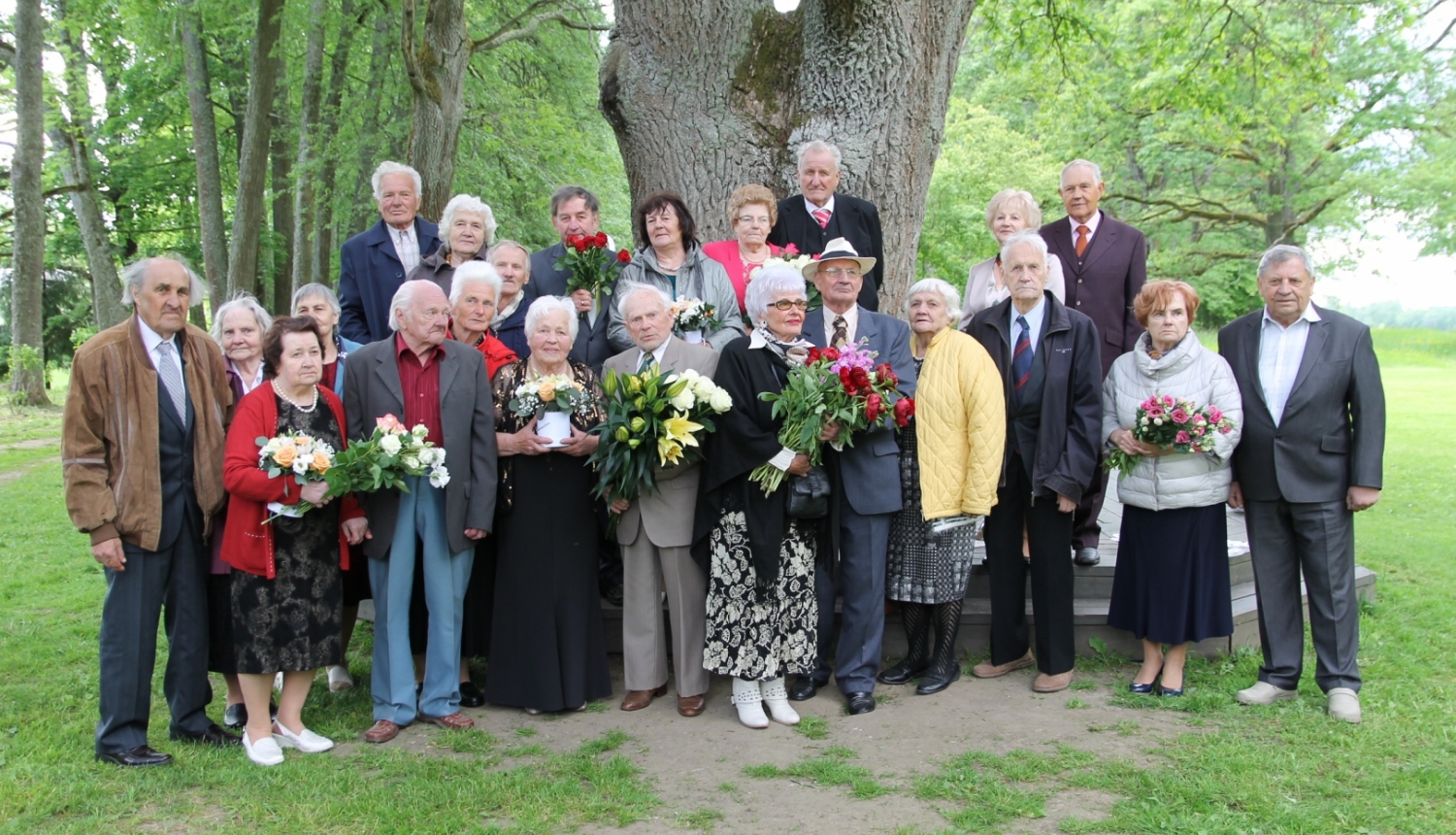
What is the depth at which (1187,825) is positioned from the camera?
371cm

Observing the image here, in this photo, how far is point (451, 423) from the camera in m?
4.77

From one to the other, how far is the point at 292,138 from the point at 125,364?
660 inches

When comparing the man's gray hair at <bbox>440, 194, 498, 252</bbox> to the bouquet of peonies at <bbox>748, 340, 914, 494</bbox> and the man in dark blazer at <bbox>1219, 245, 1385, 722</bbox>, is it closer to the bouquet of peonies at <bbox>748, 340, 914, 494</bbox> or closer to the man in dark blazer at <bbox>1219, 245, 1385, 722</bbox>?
the bouquet of peonies at <bbox>748, 340, 914, 494</bbox>

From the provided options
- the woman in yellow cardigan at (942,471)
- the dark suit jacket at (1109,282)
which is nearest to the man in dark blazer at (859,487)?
the woman in yellow cardigan at (942,471)

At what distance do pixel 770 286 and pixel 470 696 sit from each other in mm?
2604

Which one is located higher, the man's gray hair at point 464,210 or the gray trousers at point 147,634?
the man's gray hair at point 464,210

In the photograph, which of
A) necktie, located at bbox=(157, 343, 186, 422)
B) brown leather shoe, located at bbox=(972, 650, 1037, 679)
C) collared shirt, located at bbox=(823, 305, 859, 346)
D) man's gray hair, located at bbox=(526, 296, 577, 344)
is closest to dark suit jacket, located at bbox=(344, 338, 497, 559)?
man's gray hair, located at bbox=(526, 296, 577, 344)

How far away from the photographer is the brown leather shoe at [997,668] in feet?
17.9

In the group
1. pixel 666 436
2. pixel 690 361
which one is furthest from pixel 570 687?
pixel 690 361

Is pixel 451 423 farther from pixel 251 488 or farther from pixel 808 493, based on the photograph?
pixel 808 493

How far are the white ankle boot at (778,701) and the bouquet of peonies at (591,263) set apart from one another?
2.34 meters

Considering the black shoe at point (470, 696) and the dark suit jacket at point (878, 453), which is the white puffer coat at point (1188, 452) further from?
the black shoe at point (470, 696)

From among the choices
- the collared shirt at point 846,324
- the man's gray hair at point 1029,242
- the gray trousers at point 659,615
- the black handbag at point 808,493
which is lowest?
the gray trousers at point 659,615

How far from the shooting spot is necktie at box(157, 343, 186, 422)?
14.7ft
